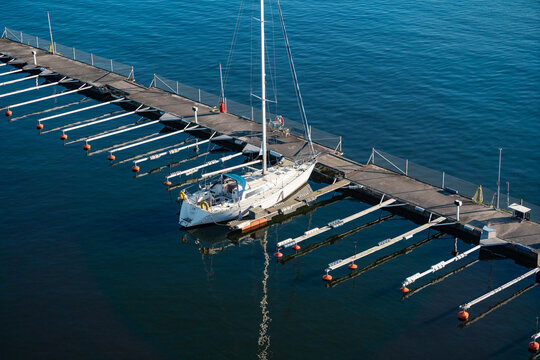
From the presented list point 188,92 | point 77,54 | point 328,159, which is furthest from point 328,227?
point 77,54

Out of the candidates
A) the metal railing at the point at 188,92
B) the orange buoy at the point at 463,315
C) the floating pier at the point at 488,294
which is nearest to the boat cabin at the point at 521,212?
the floating pier at the point at 488,294

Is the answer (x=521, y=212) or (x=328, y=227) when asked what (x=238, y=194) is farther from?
(x=521, y=212)

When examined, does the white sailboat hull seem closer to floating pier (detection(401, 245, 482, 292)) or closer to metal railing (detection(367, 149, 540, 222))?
metal railing (detection(367, 149, 540, 222))

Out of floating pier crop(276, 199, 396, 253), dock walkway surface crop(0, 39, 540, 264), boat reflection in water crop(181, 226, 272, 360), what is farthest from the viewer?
dock walkway surface crop(0, 39, 540, 264)

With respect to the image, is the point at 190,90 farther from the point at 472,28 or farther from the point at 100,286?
the point at 472,28

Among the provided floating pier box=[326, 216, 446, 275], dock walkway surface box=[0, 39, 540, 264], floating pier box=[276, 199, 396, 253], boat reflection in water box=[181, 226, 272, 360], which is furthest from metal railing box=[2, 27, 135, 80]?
floating pier box=[326, 216, 446, 275]

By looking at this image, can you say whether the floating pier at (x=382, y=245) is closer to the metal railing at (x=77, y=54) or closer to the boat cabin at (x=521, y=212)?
the boat cabin at (x=521, y=212)

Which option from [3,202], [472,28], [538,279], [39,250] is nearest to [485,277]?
[538,279]
